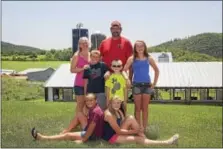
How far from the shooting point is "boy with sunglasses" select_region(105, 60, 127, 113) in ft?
22.9

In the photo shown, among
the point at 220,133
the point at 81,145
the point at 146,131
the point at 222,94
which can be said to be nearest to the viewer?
the point at 81,145

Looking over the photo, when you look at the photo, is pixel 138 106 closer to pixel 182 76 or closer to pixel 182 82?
pixel 182 82

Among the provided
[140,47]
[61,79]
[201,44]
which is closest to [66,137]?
[140,47]

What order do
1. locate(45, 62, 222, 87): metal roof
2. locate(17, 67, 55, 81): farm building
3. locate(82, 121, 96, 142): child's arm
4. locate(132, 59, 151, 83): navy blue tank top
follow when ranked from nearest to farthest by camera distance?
locate(82, 121, 96, 142): child's arm
locate(132, 59, 151, 83): navy blue tank top
locate(45, 62, 222, 87): metal roof
locate(17, 67, 55, 81): farm building

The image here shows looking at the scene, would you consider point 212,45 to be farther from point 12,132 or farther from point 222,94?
point 12,132

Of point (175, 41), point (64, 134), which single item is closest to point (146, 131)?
point (64, 134)

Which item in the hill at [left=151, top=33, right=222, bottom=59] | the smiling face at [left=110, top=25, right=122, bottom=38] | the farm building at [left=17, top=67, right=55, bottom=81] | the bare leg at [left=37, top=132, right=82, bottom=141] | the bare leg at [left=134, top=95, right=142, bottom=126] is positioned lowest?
the farm building at [left=17, top=67, right=55, bottom=81]

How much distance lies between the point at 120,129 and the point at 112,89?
74cm

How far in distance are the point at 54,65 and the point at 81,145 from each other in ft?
150

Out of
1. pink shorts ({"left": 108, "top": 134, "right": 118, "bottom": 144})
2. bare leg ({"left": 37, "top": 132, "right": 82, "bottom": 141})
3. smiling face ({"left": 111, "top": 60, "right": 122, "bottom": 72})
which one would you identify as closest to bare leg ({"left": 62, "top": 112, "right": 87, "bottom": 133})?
bare leg ({"left": 37, "top": 132, "right": 82, "bottom": 141})

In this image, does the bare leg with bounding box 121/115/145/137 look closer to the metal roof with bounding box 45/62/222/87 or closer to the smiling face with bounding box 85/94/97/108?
the smiling face with bounding box 85/94/97/108

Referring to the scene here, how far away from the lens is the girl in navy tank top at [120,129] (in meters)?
6.67

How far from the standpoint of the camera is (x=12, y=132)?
796cm

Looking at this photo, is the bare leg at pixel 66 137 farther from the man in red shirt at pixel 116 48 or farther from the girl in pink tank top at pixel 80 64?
the man in red shirt at pixel 116 48
